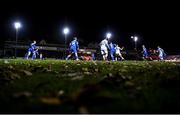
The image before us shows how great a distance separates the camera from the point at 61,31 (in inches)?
2997

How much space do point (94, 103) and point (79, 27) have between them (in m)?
74.3

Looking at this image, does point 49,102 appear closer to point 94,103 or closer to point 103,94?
point 94,103

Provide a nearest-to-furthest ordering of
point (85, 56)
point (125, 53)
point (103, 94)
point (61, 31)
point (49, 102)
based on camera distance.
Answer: point (49, 102)
point (103, 94)
point (85, 56)
point (125, 53)
point (61, 31)

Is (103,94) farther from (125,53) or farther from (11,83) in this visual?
(125,53)

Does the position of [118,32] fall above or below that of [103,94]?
above

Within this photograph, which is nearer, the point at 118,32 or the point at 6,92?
the point at 6,92

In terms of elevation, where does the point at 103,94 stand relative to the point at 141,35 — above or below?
below

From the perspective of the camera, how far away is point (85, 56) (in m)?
39.0

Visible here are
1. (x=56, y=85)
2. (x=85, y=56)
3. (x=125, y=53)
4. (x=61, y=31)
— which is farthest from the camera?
(x=61, y=31)

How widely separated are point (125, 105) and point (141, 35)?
74560 millimetres

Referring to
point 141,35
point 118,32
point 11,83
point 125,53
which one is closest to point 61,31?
point 118,32

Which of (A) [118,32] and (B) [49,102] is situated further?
(A) [118,32]

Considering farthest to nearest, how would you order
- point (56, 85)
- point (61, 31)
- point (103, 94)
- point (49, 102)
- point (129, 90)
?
point (61, 31) → point (56, 85) → point (129, 90) → point (103, 94) → point (49, 102)

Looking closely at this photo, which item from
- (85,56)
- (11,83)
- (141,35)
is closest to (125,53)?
(85,56)
